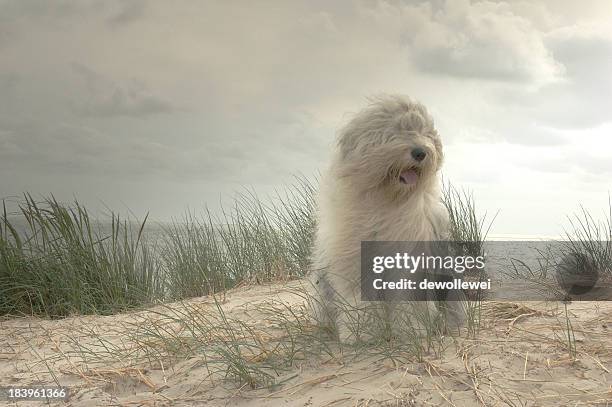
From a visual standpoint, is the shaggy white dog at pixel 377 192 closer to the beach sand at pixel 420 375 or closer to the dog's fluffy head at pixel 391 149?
the dog's fluffy head at pixel 391 149

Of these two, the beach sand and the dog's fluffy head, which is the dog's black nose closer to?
the dog's fluffy head

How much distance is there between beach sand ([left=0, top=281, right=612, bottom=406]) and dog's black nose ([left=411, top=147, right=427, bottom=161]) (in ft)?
3.90

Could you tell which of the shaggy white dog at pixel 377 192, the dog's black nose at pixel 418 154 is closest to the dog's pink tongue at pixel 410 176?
the shaggy white dog at pixel 377 192

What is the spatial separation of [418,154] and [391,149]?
177 mm

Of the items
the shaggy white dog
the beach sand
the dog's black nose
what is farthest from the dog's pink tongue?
the beach sand

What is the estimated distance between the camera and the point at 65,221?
308 inches

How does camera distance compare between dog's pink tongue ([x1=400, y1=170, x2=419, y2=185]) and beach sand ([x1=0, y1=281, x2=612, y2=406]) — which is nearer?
beach sand ([x1=0, y1=281, x2=612, y2=406])

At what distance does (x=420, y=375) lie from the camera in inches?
133

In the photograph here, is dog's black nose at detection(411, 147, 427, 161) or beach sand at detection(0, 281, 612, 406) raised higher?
dog's black nose at detection(411, 147, 427, 161)

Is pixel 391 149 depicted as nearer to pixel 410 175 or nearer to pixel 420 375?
pixel 410 175

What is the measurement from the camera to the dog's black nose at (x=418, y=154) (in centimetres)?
400

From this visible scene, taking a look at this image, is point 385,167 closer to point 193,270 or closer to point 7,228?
point 193,270

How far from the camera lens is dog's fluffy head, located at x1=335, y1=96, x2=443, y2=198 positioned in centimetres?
404

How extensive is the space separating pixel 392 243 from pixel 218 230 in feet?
15.7
